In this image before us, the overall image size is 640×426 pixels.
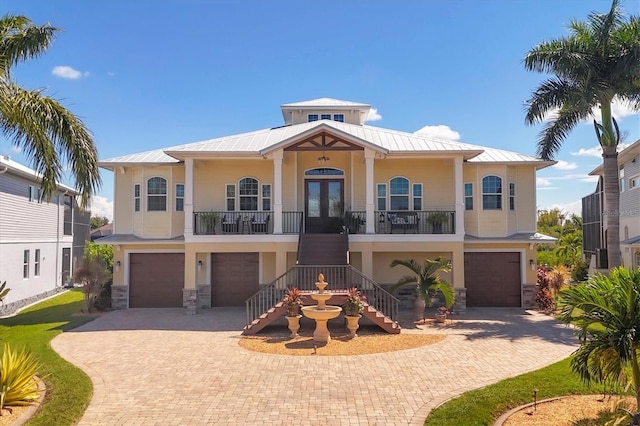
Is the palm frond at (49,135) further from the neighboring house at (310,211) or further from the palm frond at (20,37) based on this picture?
the neighboring house at (310,211)

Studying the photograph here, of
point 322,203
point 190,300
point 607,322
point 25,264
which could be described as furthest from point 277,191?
point 25,264

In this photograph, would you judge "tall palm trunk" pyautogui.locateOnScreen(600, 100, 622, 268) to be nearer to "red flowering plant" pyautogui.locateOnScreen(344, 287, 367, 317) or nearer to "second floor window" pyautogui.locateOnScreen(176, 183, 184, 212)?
"red flowering plant" pyautogui.locateOnScreen(344, 287, 367, 317)

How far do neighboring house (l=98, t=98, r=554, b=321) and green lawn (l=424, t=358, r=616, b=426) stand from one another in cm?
876

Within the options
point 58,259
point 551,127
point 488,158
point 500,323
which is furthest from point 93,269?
point 551,127

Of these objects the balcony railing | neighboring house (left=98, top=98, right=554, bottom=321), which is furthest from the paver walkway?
the balcony railing

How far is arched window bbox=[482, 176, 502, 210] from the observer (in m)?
18.6

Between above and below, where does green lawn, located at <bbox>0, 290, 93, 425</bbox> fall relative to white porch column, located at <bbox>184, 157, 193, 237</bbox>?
below

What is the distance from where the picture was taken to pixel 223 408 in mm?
7766

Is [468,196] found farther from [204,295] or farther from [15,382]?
[15,382]

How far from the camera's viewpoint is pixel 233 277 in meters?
19.1

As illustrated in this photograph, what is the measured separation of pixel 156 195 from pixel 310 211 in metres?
6.84

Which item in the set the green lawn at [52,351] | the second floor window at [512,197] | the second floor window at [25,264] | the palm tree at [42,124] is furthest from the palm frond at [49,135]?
the second floor window at [512,197]

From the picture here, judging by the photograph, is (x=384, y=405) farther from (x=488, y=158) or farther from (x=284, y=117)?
(x=284, y=117)

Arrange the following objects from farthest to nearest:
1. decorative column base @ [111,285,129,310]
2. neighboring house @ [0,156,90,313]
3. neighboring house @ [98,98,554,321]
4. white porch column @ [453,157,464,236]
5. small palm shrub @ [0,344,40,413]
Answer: neighboring house @ [0,156,90,313], decorative column base @ [111,285,129,310], neighboring house @ [98,98,554,321], white porch column @ [453,157,464,236], small palm shrub @ [0,344,40,413]
